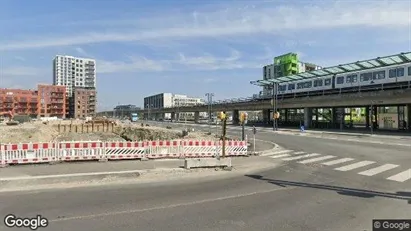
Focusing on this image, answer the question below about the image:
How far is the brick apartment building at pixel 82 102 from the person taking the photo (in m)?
154

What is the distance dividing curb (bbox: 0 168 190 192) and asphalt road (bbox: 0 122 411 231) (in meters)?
1.37

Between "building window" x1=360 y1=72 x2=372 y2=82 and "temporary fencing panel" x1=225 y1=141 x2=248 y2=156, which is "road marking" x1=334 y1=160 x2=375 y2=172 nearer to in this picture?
"temporary fencing panel" x1=225 y1=141 x2=248 y2=156

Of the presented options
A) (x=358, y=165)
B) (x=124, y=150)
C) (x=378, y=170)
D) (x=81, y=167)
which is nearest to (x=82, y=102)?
(x=124, y=150)

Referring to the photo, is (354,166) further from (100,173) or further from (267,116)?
(267,116)

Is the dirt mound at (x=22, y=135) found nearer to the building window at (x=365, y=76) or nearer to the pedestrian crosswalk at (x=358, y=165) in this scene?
the pedestrian crosswalk at (x=358, y=165)

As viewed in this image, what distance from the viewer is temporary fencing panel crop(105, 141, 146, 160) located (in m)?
20.3

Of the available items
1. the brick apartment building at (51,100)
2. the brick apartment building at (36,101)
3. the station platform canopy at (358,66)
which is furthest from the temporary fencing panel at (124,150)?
the brick apartment building at (51,100)

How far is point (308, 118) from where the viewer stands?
70500 mm

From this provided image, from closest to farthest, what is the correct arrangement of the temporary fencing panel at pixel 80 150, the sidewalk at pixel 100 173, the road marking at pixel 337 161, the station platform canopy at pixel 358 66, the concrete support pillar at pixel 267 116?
the sidewalk at pixel 100 173, the temporary fencing panel at pixel 80 150, the road marking at pixel 337 161, the station platform canopy at pixel 358 66, the concrete support pillar at pixel 267 116

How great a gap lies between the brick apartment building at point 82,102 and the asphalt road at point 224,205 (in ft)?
489

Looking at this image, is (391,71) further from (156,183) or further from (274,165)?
(156,183)

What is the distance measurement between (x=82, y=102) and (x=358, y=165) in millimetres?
149143

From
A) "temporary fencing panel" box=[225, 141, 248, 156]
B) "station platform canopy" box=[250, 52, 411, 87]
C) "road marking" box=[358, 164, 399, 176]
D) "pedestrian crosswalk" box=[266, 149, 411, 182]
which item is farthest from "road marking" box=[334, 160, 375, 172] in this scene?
"station platform canopy" box=[250, 52, 411, 87]

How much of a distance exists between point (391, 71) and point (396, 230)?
4718 cm
